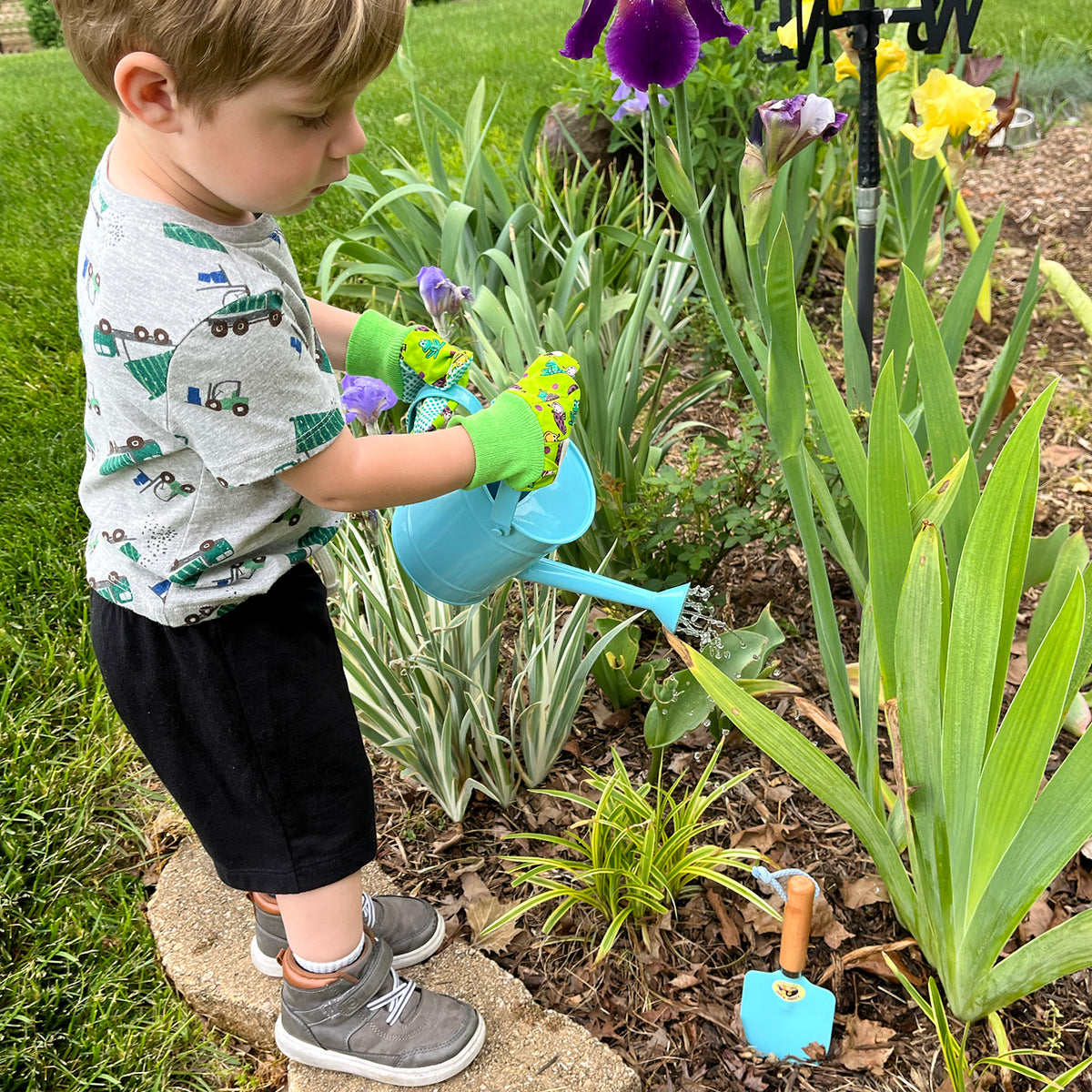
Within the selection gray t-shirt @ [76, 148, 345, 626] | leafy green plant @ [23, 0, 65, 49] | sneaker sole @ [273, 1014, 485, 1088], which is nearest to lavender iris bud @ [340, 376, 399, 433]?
gray t-shirt @ [76, 148, 345, 626]

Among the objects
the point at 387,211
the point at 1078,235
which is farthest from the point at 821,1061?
the point at 1078,235

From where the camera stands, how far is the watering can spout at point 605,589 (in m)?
1.17

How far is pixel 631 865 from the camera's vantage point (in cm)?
139

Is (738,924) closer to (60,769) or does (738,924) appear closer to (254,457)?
(254,457)

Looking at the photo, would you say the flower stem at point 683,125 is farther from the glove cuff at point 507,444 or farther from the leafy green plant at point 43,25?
the leafy green plant at point 43,25

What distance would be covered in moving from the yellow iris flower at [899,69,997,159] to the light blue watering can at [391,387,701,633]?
94 cm

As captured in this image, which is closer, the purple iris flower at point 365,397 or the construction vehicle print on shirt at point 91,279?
the construction vehicle print on shirt at point 91,279

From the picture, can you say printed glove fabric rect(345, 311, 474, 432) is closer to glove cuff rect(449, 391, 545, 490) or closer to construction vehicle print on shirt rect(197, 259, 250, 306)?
glove cuff rect(449, 391, 545, 490)

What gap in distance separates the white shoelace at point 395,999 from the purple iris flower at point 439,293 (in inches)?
37.6

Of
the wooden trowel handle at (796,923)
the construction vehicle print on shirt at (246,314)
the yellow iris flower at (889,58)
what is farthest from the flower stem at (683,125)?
the wooden trowel handle at (796,923)

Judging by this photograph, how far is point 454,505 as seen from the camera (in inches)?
46.4

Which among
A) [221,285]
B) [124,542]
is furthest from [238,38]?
[124,542]

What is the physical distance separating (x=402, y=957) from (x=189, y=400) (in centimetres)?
87

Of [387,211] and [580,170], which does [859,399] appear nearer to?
[387,211]
